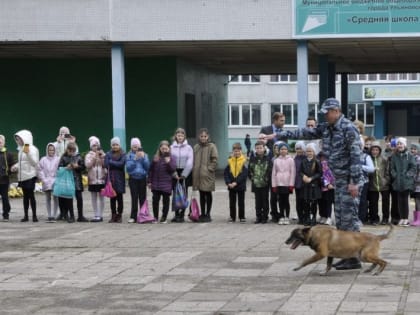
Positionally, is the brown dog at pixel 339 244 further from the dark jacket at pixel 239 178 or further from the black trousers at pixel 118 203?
the black trousers at pixel 118 203

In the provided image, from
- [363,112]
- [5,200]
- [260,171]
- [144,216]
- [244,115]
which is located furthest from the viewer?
[244,115]

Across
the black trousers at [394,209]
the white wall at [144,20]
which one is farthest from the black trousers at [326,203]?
the white wall at [144,20]

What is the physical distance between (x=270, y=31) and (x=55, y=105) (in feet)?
31.7

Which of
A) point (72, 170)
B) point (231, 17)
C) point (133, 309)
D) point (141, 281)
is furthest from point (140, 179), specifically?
point (231, 17)

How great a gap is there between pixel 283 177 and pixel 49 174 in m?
4.47

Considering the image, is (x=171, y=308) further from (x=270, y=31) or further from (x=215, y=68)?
(x=215, y=68)

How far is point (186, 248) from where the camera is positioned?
41.7 feet

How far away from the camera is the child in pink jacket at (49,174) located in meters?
17.1

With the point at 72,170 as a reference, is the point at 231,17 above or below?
above

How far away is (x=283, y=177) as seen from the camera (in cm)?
1612

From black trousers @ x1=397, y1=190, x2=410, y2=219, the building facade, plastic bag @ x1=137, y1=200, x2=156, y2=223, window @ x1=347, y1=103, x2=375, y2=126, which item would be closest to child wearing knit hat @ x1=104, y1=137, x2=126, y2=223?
plastic bag @ x1=137, y1=200, x2=156, y2=223

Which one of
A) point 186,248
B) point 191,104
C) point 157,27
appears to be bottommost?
point 186,248

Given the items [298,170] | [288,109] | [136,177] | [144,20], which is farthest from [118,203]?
[288,109]

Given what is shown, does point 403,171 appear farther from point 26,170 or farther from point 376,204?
point 26,170
